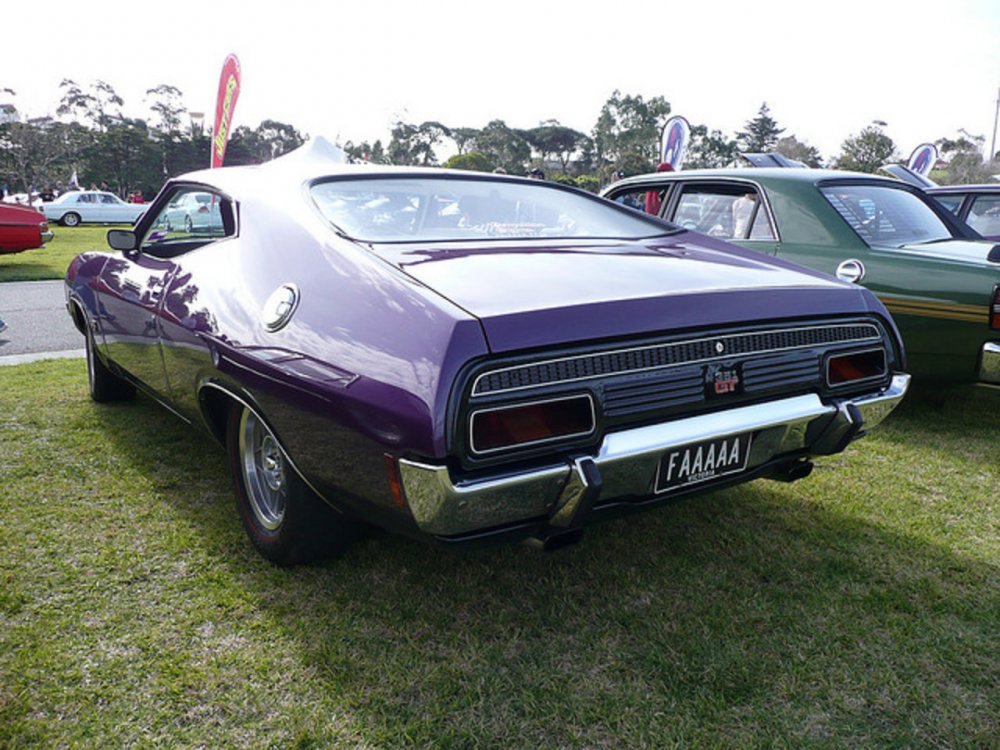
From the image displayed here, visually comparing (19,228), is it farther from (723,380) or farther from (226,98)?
(723,380)

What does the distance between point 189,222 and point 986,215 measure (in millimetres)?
6110

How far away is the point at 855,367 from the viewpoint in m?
2.45

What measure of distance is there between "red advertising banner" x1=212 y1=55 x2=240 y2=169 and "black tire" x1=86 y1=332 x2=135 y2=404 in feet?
39.2

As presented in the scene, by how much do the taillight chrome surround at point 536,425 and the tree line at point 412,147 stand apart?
11.4m

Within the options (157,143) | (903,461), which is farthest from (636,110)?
(903,461)

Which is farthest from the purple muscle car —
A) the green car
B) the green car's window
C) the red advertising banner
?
the red advertising banner

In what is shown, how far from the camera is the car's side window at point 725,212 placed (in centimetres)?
460

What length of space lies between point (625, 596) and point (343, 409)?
1.08 meters

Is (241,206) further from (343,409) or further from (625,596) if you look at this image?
(625,596)

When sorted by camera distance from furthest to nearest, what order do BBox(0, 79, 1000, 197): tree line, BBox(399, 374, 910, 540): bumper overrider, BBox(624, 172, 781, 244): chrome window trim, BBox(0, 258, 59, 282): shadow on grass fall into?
BBox(0, 79, 1000, 197): tree line, BBox(0, 258, 59, 282): shadow on grass, BBox(624, 172, 781, 244): chrome window trim, BBox(399, 374, 910, 540): bumper overrider

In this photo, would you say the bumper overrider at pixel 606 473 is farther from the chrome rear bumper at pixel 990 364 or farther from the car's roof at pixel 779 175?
the car's roof at pixel 779 175

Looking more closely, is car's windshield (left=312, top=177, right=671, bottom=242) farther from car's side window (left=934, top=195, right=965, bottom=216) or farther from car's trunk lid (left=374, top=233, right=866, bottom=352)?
car's side window (left=934, top=195, right=965, bottom=216)

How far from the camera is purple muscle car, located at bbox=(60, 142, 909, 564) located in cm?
175

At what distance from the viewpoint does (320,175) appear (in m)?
2.70
